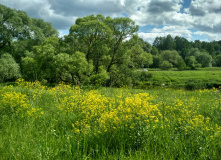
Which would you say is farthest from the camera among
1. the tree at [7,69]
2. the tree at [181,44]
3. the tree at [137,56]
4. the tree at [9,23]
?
the tree at [181,44]

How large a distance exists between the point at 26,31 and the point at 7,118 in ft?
103

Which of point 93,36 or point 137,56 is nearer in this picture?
point 93,36

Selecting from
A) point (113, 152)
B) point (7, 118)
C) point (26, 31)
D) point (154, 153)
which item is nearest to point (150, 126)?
point (154, 153)

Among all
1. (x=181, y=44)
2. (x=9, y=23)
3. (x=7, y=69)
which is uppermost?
(x=181, y=44)

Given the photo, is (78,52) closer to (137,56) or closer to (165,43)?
(137,56)

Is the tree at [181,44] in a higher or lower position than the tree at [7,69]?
higher

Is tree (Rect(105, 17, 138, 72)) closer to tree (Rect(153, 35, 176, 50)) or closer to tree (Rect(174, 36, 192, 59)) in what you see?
tree (Rect(174, 36, 192, 59))

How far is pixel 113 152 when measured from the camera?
337 centimetres

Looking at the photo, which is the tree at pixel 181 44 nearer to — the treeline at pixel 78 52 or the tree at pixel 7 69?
the treeline at pixel 78 52

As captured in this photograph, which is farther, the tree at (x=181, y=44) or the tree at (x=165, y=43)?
the tree at (x=165, y=43)

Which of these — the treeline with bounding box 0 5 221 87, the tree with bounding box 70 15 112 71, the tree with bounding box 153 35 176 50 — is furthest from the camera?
the tree with bounding box 153 35 176 50

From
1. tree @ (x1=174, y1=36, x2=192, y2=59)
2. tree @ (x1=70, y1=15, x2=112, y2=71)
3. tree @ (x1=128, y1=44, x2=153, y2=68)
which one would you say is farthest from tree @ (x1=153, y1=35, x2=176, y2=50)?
tree @ (x1=70, y1=15, x2=112, y2=71)

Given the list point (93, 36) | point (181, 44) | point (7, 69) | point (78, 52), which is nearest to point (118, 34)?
point (93, 36)

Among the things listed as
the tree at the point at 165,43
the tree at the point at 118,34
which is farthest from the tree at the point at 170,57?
the tree at the point at 118,34
